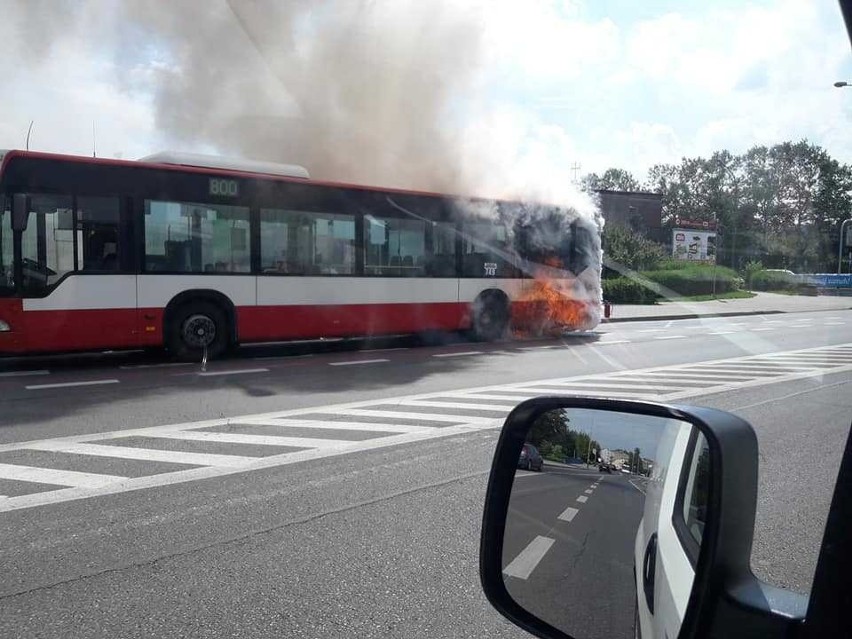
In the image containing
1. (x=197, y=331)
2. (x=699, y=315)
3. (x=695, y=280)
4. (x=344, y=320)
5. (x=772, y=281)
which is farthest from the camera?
(x=695, y=280)

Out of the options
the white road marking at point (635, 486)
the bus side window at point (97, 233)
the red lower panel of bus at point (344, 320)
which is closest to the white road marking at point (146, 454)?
the white road marking at point (635, 486)

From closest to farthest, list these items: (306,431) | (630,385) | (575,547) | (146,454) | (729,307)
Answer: (575,547) → (146,454) → (306,431) → (630,385) → (729,307)

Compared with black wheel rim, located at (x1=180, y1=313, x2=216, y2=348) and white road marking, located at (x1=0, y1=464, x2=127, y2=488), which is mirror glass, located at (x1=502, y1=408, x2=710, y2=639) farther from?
black wheel rim, located at (x1=180, y1=313, x2=216, y2=348)

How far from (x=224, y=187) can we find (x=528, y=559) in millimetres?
11610

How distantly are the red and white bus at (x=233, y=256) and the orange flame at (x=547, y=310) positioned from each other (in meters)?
0.27

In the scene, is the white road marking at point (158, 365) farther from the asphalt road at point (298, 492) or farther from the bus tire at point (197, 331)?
the asphalt road at point (298, 492)

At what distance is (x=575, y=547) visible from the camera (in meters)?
1.75

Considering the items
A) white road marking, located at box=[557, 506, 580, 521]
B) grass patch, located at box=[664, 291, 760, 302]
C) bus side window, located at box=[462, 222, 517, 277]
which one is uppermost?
bus side window, located at box=[462, 222, 517, 277]

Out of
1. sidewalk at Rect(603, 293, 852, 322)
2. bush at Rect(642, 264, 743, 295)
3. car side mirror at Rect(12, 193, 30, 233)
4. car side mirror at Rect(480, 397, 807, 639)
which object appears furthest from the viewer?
bush at Rect(642, 264, 743, 295)

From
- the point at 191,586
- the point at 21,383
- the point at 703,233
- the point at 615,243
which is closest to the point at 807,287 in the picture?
the point at 615,243

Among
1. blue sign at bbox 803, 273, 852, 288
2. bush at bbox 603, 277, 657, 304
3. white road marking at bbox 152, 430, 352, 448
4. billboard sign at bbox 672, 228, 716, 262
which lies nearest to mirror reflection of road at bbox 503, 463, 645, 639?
white road marking at bbox 152, 430, 352, 448

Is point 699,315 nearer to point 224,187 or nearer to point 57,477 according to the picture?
point 224,187

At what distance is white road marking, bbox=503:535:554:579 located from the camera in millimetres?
1850

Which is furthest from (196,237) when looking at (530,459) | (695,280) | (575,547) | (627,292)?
(695,280)
